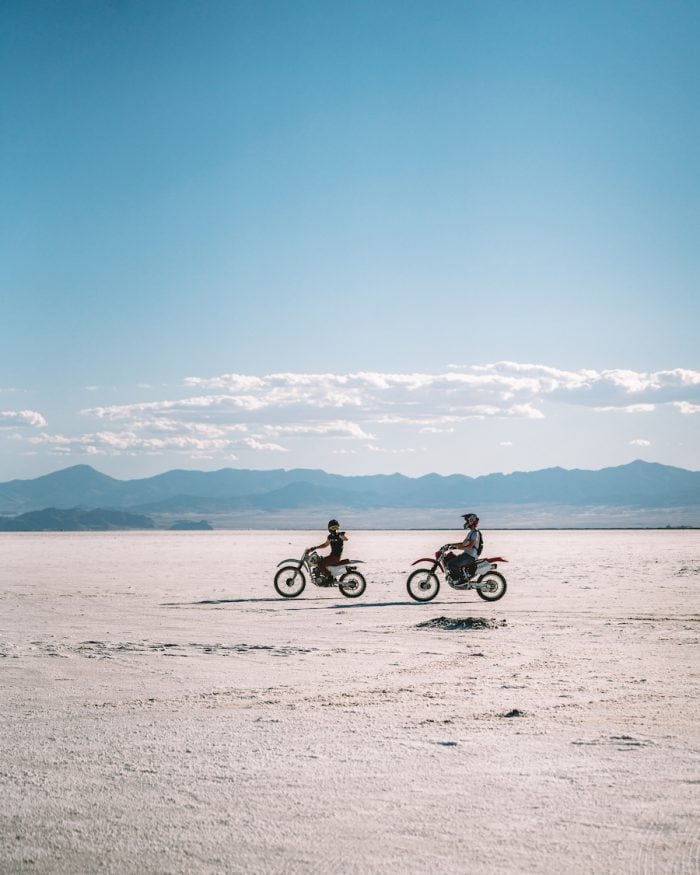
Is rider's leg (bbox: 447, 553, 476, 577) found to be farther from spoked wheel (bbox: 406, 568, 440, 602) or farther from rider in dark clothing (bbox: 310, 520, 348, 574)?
rider in dark clothing (bbox: 310, 520, 348, 574)

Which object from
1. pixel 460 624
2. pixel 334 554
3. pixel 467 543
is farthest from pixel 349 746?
pixel 334 554

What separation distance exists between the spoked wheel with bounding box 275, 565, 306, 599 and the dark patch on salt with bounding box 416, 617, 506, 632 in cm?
Answer: 603

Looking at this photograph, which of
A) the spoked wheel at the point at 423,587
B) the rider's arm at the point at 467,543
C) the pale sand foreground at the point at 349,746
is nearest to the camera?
the pale sand foreground at the point at 349,746

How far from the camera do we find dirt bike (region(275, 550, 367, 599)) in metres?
21.0

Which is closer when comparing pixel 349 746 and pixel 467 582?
pixel 349 746

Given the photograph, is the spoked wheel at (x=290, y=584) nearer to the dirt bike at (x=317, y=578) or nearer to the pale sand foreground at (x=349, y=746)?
the dirt bike at (x=317, y=578)

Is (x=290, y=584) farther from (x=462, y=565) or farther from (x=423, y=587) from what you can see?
(x=462, y=565)

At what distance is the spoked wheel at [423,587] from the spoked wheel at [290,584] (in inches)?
109

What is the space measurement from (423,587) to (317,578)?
8.56 feet

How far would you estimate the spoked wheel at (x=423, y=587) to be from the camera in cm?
2039

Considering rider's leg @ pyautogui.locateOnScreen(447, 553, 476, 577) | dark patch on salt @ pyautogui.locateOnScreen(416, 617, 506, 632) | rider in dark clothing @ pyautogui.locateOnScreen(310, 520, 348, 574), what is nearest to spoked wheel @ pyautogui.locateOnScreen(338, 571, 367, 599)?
rider in dark clothing @ pyautogui.locateOnScreen(310, 520, 348, 574)

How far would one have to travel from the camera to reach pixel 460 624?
50.7 ft

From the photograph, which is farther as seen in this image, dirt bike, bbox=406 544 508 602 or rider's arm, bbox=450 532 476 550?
dirt bike, bbox=406 544 508 602

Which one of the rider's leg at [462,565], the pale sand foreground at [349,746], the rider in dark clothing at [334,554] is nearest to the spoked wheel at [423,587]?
the rider's leg at [462,565]
